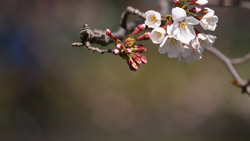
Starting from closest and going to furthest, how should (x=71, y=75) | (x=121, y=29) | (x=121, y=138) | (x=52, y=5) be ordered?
1. (x=121, y=29)
2. (x=121, y=138)
3. (x=71, y=75)
4. (x=52, y=5)

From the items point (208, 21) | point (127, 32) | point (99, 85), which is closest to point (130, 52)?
point (208, 21)

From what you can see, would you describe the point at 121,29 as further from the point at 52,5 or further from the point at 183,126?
the point at 52,5

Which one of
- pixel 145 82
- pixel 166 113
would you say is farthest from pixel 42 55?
pixel 166 113

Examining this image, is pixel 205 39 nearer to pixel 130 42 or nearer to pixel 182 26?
pixel 182 26

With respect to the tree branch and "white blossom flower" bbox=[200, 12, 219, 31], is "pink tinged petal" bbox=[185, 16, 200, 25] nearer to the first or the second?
"white blossom flower" bbox=[200, 12, 219, 31]

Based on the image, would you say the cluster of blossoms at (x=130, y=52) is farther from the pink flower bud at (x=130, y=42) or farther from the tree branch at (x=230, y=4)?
the tree branch at (x=230, y=4)

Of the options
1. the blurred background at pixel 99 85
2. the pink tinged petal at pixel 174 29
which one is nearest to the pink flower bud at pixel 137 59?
the pink tinged petal at pixel 174 29

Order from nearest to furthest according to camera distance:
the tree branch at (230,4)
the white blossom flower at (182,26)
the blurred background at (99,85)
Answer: the white blossom flower at (182,26), the tree branch at (230,4), the blurred background at (99,85)
